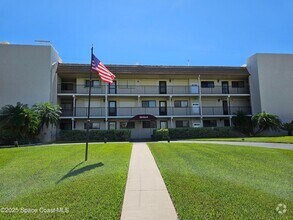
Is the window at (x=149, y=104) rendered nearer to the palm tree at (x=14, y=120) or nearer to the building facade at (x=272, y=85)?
the building facade at (x=272, y=85)

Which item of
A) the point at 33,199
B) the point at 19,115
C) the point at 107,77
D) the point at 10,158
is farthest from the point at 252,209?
the point at 19,115

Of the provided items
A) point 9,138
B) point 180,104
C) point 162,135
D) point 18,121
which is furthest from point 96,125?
point 180,104

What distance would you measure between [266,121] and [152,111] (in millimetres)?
14859

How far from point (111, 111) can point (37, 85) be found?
9853mm

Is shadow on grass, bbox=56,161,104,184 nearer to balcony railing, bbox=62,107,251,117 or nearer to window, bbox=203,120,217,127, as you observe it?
balcony railing, bbox=62,107,251,117

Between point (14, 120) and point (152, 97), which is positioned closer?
point (14, 120)

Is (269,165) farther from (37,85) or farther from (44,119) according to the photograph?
(37,85)

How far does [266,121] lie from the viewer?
95.6 ft

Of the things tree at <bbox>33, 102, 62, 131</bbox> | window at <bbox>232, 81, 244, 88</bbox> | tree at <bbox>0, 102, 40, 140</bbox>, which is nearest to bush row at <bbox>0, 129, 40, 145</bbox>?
tree at <bbox>0, 102, 40, 140</bbox>

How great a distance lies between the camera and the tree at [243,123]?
1204 inches

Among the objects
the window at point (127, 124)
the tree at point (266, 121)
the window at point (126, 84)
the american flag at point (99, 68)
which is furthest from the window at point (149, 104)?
the american flag at point (99, 68)

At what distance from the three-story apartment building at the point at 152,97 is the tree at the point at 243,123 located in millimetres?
1322

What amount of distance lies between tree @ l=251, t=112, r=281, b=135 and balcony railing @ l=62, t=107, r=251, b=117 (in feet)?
10.8

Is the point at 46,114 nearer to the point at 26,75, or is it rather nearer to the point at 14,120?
the point at 14,120
